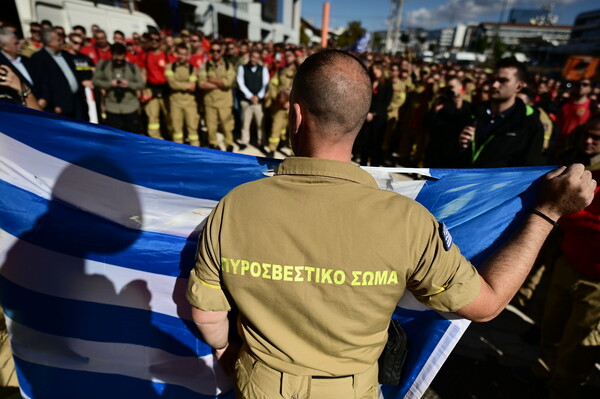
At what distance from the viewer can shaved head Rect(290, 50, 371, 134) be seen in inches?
39.6

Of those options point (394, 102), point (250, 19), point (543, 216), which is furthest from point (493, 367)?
point (250, 19)

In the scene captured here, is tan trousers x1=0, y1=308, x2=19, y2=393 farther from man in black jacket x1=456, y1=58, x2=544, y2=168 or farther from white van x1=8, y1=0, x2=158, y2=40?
white van x1=8, y1=0, x2=158, y2=40

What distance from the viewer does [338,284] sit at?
3.21 ft

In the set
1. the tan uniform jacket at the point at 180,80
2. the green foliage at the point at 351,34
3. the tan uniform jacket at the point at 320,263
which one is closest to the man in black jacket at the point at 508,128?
the tan uniform jacket at the point at 320,263

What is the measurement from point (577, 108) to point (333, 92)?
5.91 metres

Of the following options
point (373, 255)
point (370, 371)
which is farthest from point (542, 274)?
point (373, 255)

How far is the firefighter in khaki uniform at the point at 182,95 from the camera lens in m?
6.14

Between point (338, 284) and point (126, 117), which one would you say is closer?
point (338, 284)

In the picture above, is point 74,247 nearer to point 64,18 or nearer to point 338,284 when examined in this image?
point 338,284

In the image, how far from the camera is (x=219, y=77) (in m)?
6.53

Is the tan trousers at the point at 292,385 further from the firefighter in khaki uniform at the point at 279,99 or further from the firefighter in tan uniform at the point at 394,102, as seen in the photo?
the firefighter in tan uniform at the point at 394,102

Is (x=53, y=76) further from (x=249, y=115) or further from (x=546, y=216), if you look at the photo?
(x=546, y=216)

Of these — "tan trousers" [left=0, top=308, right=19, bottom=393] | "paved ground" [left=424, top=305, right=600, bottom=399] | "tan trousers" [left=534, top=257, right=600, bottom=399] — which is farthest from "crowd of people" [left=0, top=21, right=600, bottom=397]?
"tan trousers" [left=0, top=308, right=19, bottom=393]

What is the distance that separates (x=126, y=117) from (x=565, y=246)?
239 inches
